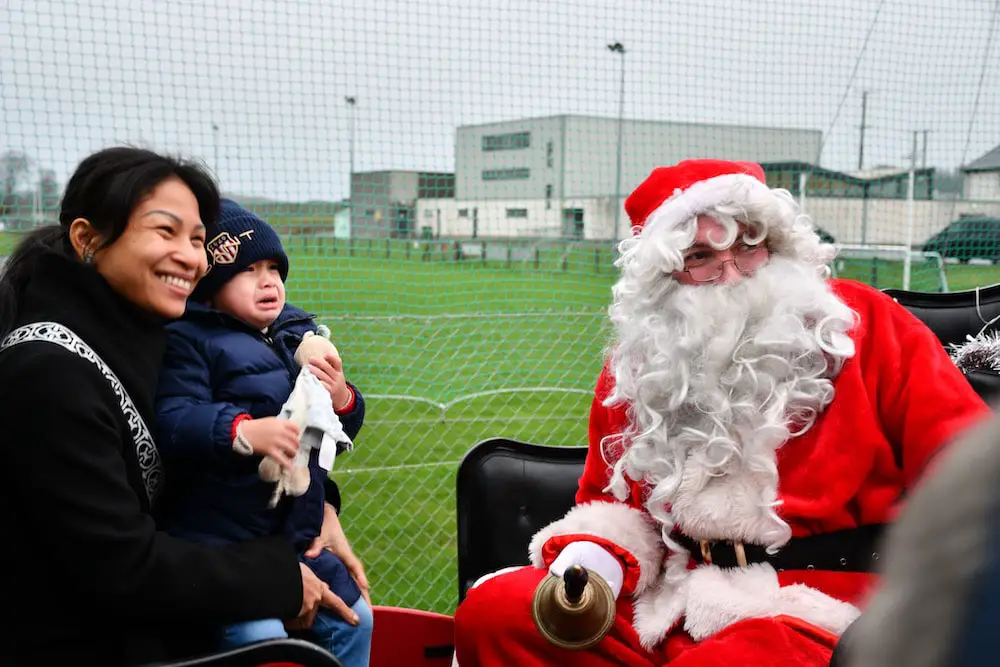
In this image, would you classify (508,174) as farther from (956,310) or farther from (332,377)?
(332,377)

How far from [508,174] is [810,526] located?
480 cm

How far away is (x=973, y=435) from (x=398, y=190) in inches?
213

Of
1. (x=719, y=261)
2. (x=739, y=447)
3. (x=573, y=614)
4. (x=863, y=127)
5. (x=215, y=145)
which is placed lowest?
(x=573, y=614)

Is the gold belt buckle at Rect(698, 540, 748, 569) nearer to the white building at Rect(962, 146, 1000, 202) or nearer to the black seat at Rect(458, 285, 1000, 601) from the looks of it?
the black seat at Rect(458, 285, 1000, 601)

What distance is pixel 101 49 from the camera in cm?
401

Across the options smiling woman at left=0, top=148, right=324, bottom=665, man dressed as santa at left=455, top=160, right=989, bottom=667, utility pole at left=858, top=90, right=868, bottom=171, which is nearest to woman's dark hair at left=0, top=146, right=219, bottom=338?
smiling woman at left=0, top=148, right=324, bottom=665

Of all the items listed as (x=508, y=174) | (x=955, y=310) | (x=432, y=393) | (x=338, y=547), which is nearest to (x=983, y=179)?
(x=508, y=174)

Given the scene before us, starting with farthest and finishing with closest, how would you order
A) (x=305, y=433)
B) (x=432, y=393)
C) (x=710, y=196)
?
1. (x=432, y=393)
2. (x=710, y=196)
3. (x=305, y=433)

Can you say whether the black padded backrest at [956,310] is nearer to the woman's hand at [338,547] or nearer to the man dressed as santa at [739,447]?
the man dressed as santa at [739,447]

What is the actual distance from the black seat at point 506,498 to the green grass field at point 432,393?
47 centimetres

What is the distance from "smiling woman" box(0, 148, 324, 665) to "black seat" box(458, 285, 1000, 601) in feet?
2.57

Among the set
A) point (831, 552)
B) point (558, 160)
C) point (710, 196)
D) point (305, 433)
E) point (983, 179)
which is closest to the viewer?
point (305, 433)

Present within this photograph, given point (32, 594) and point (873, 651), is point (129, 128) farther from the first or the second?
point (873, 651)

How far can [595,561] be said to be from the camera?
6.68 ft
